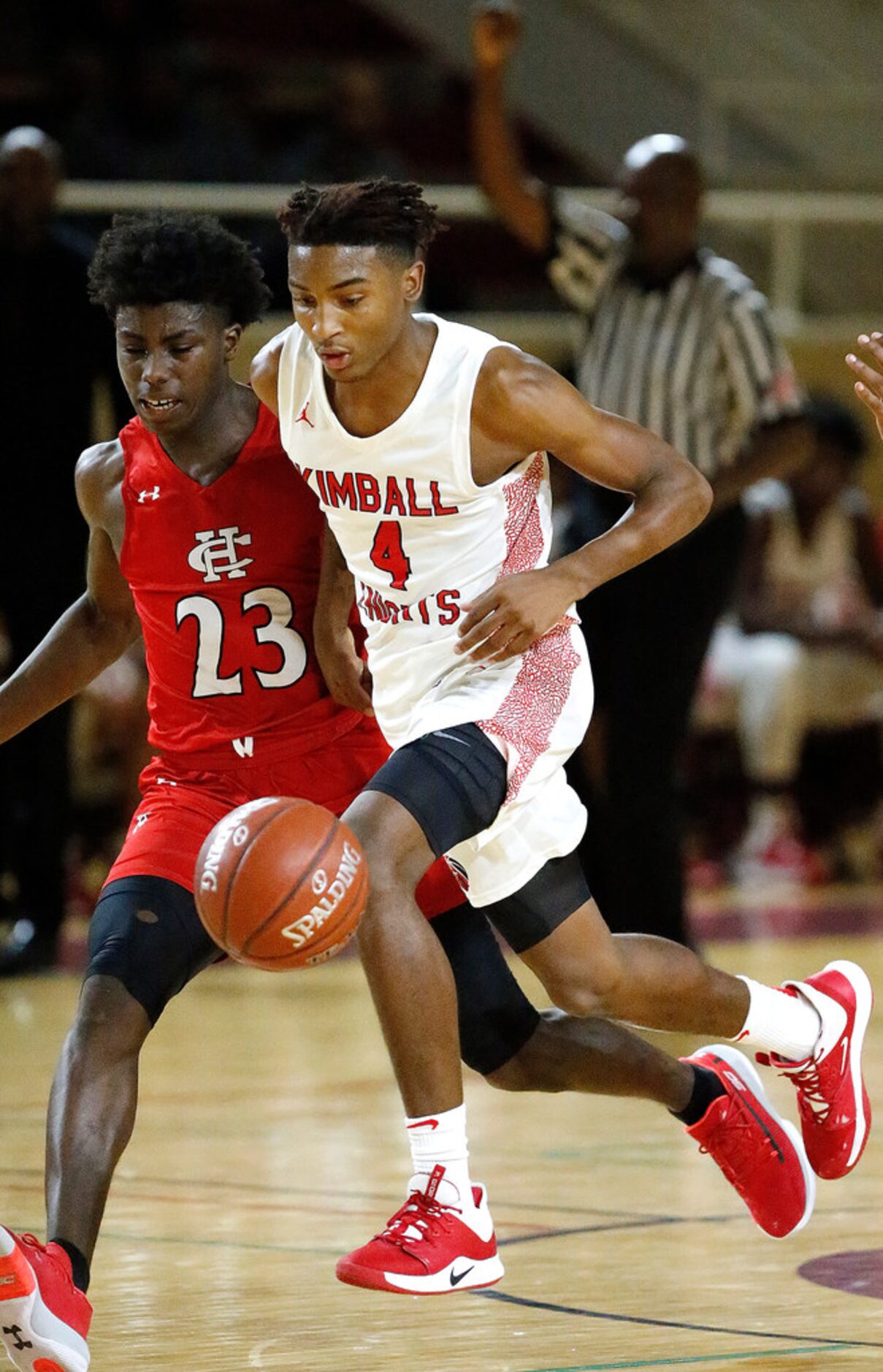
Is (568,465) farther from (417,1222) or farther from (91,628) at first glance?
(417,1222)

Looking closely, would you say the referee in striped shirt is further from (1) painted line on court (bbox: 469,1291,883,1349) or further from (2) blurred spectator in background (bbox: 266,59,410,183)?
(2) blurred spectator in background (bbox: 266,59,410,183)

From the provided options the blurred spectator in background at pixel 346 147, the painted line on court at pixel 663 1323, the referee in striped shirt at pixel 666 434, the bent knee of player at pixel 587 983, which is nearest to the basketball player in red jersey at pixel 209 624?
the bent knee of player at pixel 587 983

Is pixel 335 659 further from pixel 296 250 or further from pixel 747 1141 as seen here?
pixel 747 1141

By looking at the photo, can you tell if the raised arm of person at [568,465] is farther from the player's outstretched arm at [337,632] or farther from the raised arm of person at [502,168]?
the raised arm of person at [502,168]

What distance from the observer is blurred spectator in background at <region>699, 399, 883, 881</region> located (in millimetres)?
10086

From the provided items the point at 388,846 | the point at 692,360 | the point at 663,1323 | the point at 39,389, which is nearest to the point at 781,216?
the point at 692,360

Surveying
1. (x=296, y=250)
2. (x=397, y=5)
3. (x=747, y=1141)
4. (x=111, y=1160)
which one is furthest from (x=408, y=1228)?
(x=397, y=5)

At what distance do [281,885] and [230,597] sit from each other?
2.76 feet

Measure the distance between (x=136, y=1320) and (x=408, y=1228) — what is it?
1.56 feet

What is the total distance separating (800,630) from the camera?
33.1 feet

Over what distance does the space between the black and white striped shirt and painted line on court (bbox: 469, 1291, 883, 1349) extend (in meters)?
3.28

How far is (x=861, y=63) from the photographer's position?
43.9ft

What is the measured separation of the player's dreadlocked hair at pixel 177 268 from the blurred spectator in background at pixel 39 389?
3.32 metres

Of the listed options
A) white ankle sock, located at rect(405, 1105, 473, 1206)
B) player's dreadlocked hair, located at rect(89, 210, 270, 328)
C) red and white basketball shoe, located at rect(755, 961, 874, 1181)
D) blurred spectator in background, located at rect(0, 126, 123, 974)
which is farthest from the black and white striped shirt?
white ankle sock, located at rect(405, 1105, 473, 1206)
